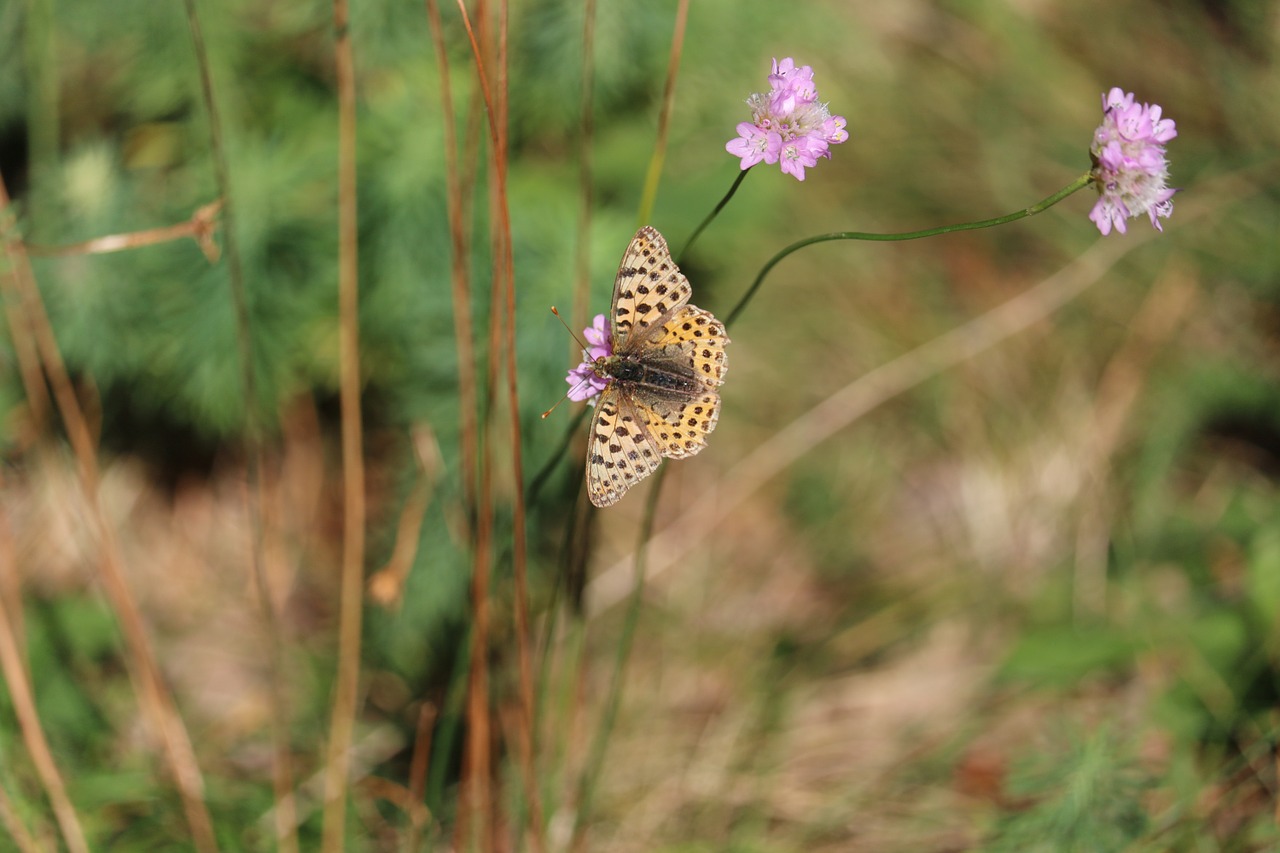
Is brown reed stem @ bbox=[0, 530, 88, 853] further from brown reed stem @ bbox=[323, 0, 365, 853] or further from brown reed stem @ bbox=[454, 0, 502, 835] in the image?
brown reed stem @ bbox=[454, 0, 502, 835]

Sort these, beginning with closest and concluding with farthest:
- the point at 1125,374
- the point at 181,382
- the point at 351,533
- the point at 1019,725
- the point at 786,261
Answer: the point at 351,533, the point at 1019,725, the point at 181,382, the point at 1125,374, the point at 786,261

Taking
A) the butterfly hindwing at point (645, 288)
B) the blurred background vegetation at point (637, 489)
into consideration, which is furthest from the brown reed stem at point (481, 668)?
the butterfly hindwing at point (645, 288)

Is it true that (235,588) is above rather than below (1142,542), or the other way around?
above

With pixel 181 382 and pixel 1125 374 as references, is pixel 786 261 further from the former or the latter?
pixel 181 382

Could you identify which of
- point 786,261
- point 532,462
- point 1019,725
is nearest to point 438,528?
point 532,462

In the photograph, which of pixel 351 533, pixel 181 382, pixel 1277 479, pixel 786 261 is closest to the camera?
pixel 351 533

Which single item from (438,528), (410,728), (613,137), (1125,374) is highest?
(613,137)

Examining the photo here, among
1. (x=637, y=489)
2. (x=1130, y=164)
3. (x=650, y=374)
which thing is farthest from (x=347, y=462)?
(x=1130, y=164)
